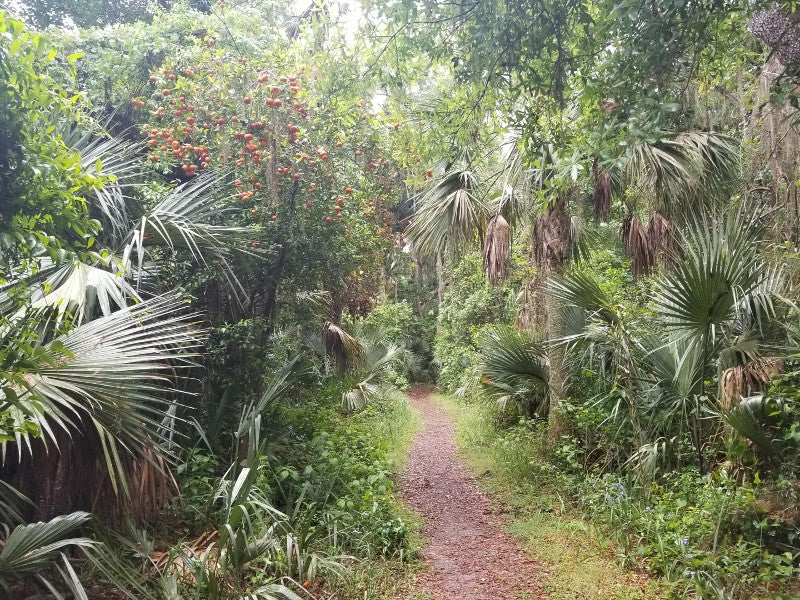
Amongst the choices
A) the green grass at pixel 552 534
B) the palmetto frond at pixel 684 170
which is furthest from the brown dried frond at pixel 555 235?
the green grass at pixel 552 534

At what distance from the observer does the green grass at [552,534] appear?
405cm

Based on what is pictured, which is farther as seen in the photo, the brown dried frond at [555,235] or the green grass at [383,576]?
the brown dried frond at [555,235]

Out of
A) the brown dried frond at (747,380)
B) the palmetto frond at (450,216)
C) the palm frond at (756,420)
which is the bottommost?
the palm frond at (756,420)

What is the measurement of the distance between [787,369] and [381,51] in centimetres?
398

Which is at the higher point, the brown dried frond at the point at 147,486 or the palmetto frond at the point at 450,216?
the palmetto frond at the point at 450,216

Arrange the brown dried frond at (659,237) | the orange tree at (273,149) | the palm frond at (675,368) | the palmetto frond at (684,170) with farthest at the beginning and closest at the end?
the brown dried frond at (659,237) < the orange tree at (273,149) < the palmetto frond at (684,170) < the palm frond at (675,368)

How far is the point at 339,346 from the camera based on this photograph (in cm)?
934

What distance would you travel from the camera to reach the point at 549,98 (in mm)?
4410

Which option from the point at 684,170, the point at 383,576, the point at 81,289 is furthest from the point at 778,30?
the point at 81,289

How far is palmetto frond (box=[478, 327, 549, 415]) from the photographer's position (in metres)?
7.51

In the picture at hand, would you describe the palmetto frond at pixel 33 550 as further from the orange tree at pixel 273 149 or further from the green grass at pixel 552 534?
the orange tree at pixel 273 149

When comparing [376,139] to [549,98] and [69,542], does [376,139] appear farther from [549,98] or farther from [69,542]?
[69,542]

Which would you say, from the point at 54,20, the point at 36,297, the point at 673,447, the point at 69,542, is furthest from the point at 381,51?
the point at 54,20

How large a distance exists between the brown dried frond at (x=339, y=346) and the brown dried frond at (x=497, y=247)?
113 inches
